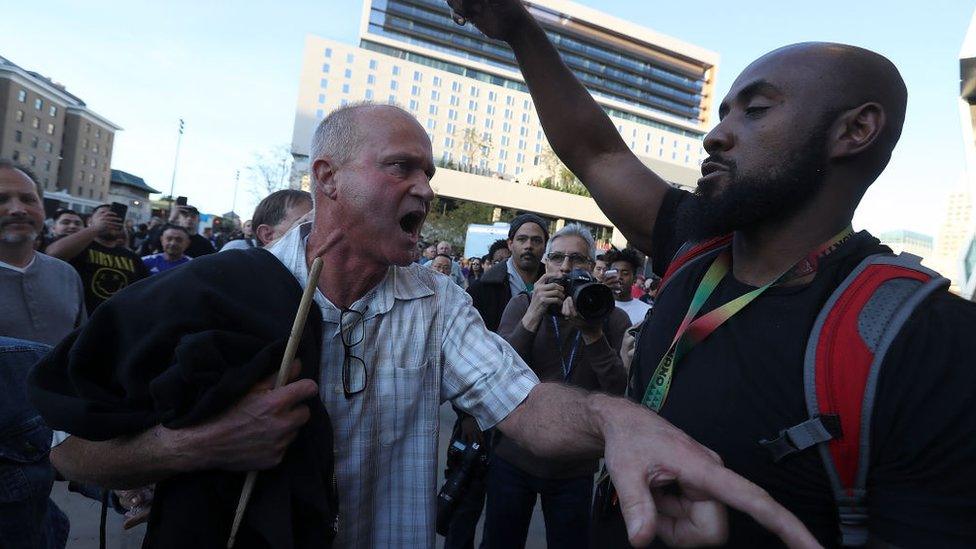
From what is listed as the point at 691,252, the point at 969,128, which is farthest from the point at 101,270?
the point at 969,128

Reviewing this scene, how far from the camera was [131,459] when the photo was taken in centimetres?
128

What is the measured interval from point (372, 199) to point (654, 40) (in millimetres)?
99679

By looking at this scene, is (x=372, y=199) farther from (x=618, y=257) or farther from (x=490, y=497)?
(x=618, y=257)

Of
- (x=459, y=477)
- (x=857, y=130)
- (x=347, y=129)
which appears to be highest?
(x=857, y=130)

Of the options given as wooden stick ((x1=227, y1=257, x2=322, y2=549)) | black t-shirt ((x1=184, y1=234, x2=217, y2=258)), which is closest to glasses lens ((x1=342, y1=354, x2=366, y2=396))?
wooden stick ((x1=227, y1=257, x2=322, y2=549))

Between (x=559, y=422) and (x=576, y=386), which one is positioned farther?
(x=576, y=386)

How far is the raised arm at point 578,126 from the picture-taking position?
6.44 feet

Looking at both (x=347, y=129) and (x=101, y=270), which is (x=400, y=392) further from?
(x=101, y=270)

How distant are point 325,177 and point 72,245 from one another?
13.3 feet

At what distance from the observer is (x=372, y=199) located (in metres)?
1.69

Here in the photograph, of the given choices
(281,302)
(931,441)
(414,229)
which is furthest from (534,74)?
(931,441)

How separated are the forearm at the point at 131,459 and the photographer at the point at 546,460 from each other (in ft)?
6.37

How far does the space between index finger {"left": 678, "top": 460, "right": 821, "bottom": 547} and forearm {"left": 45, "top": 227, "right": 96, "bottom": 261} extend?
522 centimetres

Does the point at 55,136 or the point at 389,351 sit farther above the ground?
the point at 55,136
